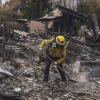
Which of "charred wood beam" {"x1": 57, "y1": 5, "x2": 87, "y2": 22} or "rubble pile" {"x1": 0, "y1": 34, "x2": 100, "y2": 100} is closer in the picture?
"rubble pile" {"x1": 0, "y1": 34, "x2": 100, "y2": 100}

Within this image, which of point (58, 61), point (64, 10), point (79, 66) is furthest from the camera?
point (64, 10)

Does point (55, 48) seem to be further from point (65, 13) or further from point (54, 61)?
point (65, 13)

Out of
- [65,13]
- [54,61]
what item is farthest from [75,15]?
[54,61]

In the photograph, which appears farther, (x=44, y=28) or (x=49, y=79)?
(x=44, y=28)

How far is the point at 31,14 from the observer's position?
30.5 m

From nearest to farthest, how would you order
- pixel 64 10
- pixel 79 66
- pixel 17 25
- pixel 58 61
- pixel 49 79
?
1. pixel 58 61
2. pixel 49 79
3. pixel 79 66
4. pixel 64 10
5. pixel 17 25

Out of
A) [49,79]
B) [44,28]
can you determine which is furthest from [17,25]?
[49,79]

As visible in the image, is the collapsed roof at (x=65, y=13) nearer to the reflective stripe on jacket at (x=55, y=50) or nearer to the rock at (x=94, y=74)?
the rock at (x=94, y=74)

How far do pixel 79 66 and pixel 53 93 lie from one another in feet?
11.8

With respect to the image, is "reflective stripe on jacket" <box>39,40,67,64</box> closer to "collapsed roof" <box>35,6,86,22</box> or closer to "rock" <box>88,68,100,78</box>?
"rock" <box>88,68,100,78</box>

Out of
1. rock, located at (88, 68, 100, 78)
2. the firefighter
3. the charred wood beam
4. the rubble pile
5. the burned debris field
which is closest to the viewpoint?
the rubble pile

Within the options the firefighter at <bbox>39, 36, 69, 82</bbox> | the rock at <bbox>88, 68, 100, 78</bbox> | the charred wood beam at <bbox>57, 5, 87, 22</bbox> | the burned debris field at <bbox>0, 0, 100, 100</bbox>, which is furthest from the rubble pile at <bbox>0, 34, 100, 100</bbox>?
the charred wood beam at <bbox>57, 5, 87, 22</bbox>

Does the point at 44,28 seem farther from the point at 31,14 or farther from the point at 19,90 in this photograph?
the point at 19,90

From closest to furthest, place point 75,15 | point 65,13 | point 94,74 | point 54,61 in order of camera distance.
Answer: point 54,61 < point 94,74 < point 75,15 < point 65,13
